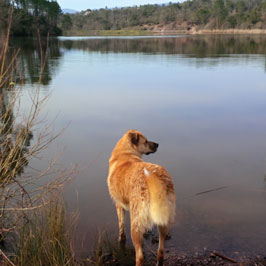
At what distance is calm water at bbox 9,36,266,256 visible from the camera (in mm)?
5512

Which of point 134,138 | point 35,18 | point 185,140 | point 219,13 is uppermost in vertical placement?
point 219,13

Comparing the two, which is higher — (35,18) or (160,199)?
(35,18)

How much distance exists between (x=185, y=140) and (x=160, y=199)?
6.48 m

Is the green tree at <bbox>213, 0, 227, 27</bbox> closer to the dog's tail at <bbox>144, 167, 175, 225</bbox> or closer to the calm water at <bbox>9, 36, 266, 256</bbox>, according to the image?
the calm water at <bbox>9, 36, 266, 256</bbox>

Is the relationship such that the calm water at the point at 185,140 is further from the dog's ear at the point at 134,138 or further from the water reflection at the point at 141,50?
the water reflection at the point at 141,50

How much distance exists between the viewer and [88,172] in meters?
7.75

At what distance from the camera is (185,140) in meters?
10.1

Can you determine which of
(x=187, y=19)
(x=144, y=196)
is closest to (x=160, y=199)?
(x=144, y=196)

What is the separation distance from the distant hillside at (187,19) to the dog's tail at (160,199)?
9952 centimetres

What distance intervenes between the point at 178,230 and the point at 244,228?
114 centimetres

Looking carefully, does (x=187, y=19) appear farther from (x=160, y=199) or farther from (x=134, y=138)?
(x=160, y=199)

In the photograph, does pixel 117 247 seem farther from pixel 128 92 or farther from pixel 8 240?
pixel 128 92

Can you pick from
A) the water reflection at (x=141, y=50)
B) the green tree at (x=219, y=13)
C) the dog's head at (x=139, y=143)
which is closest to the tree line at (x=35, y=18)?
the water reflection at (x=141, y=50)

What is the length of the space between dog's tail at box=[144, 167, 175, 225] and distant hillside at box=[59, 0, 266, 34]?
99515 millimetres
